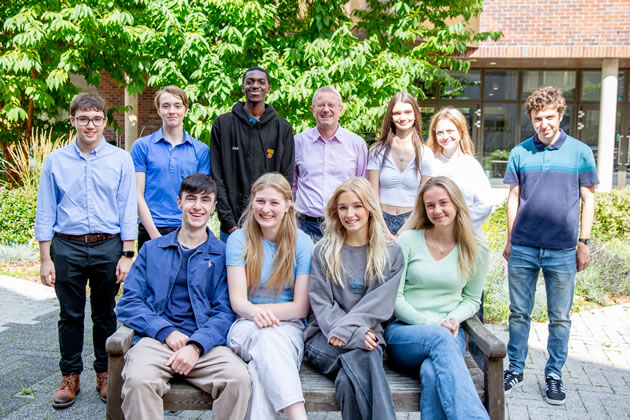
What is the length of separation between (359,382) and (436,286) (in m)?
0.82

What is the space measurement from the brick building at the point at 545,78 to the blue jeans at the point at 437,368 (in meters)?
11.7

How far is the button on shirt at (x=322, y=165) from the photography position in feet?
13.6

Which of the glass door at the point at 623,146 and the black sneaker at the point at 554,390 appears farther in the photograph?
the glass door at the point at 623,146

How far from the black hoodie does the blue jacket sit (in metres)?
0.84

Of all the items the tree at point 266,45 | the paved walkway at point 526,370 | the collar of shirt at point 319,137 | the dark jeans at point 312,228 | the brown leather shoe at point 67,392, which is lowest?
the paved walkway at point 526,370

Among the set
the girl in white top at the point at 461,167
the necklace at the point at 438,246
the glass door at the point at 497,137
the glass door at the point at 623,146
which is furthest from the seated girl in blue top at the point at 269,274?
the glass door at the point at 623,146

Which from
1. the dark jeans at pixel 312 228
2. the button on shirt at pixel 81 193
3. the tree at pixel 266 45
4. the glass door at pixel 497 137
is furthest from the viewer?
the glass door at pixel 497 137

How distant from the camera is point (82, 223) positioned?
11.8 ft

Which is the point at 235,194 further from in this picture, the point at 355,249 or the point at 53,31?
the point at 53,31

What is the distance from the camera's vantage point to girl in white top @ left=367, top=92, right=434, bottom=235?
4.03 meters

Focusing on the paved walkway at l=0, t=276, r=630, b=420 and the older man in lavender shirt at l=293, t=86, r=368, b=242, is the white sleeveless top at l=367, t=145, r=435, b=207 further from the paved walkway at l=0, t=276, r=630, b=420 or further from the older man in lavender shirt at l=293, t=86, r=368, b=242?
the paved walkway at l=0, t=276, r=630, b=420

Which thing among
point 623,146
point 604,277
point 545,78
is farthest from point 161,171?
point 623,146

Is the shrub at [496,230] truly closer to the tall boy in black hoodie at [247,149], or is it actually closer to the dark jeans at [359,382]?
the tall boy in black hoodie at [247,149]

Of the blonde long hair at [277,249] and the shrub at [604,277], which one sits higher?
the blonde long hair at [277,249]
